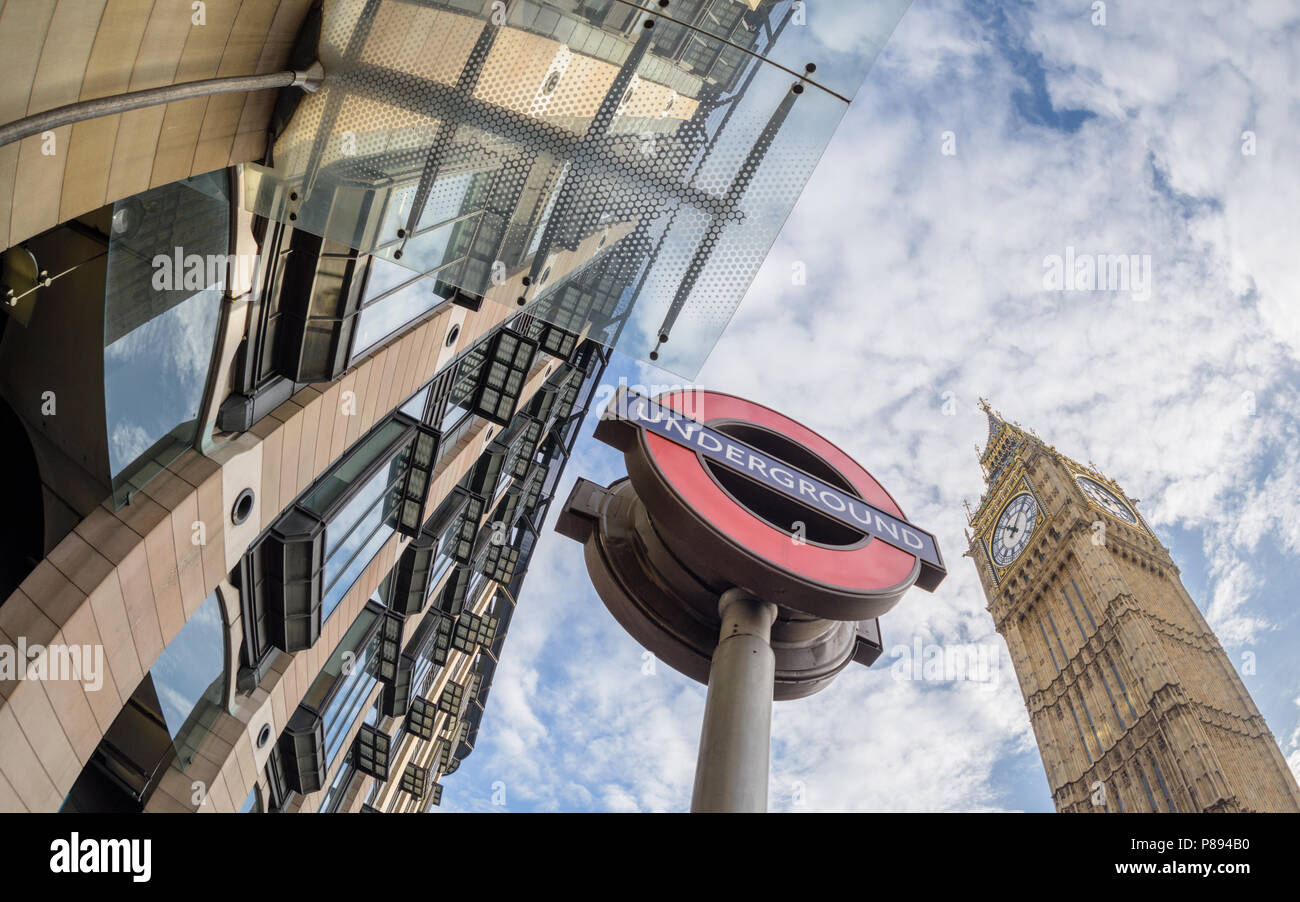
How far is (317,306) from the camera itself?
30.1 feet

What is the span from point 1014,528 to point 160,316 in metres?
81.3

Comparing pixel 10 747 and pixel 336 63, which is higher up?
pixel 336 63

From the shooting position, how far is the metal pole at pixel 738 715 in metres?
4.91

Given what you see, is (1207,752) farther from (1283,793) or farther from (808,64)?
(808,64)

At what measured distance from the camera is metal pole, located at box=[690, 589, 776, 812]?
491 cm

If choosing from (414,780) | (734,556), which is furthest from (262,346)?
(414,780)

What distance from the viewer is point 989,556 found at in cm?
8012

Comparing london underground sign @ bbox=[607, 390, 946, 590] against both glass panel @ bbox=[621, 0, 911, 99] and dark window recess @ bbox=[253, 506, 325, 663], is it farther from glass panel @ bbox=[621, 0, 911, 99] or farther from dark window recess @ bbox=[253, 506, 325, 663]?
dark window recess @ bbox=[253, 506, 325, 663]
